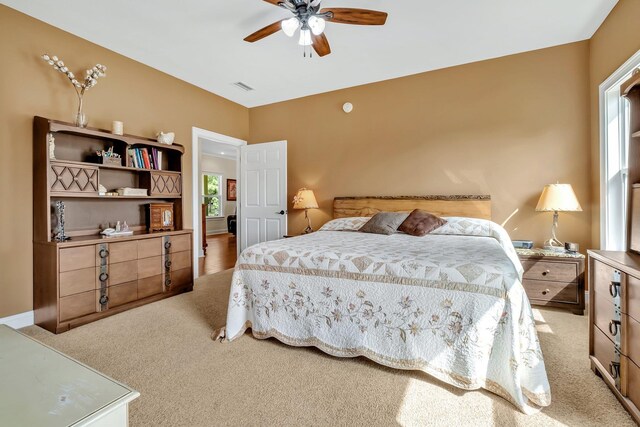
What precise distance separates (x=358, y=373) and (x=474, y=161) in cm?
285

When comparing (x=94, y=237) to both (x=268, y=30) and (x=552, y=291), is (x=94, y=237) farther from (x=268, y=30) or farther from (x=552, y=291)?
(x=552, y=291)

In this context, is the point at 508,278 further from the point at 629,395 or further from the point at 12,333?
the point at 12,333

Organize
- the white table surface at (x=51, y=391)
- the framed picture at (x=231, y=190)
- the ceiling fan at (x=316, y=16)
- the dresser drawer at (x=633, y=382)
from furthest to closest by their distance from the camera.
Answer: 1. the framed picture at (x=231, y=190)
2. the ceiling fan at (x=316, y=16)
3. the dresser drawer at (x=633, y=382)
4. the white table surface at (x=51, y=391)

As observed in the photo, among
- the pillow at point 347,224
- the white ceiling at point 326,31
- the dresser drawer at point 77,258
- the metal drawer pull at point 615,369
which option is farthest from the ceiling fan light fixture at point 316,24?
the metal drawer pull at point 615,369

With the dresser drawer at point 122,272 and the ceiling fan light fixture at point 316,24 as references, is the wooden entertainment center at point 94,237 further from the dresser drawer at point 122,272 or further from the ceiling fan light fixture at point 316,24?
the ceiling fan light fixture at point 316,24

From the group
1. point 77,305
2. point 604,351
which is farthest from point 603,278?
point 77,305

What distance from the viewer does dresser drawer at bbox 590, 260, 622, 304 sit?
5.07 ft

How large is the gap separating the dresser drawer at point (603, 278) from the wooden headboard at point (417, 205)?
5.70 ft

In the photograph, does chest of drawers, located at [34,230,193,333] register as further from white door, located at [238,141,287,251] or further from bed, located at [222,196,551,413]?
white door, located at [238,141,287,251]

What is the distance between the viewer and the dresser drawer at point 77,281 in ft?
8.02

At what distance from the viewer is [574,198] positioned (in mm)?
2859

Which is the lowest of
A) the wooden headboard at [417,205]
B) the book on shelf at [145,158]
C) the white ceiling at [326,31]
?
the wooden headboard at [417,205]

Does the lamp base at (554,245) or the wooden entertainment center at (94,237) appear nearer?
the wooden entertainment center at (94,237)

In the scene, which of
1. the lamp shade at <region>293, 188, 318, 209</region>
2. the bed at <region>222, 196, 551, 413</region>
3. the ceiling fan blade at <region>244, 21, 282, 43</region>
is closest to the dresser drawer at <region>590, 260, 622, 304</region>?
the bed at <region>222, 196, 551, 413</region>
